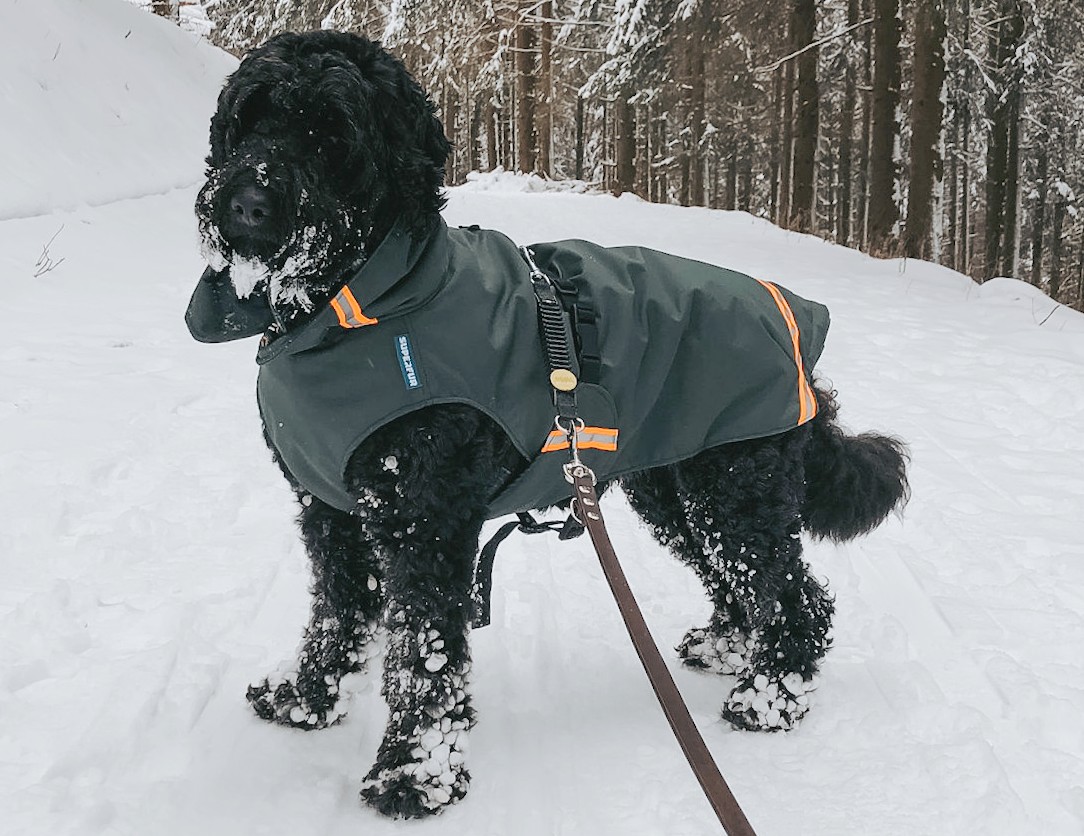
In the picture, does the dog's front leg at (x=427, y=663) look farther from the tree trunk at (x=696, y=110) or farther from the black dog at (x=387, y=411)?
the tree trunk at (x=696, y=110)

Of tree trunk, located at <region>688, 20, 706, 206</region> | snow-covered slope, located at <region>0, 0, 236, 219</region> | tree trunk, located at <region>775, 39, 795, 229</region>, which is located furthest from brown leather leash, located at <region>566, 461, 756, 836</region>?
tree trunk, located at <region>775, 39, 795, 229</region>

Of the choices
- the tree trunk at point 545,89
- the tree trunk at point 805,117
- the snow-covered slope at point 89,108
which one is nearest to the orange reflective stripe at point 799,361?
the snow-covered slope at point 89,108

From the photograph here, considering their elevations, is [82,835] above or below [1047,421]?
above

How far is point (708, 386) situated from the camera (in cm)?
318

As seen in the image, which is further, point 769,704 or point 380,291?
point 769,704

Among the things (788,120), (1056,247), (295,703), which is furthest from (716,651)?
(1056,247)

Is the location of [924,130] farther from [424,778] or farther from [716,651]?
[424,778]

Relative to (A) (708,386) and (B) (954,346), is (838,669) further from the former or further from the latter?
(B) (954,346)

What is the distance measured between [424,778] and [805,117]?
18285mm

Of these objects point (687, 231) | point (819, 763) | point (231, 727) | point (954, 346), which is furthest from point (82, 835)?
point (687, 231)

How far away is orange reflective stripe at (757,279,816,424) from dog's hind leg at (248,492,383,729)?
1519 mm

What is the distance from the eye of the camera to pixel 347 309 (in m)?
2.67

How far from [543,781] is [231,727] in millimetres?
1009

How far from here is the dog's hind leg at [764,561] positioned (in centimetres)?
326
